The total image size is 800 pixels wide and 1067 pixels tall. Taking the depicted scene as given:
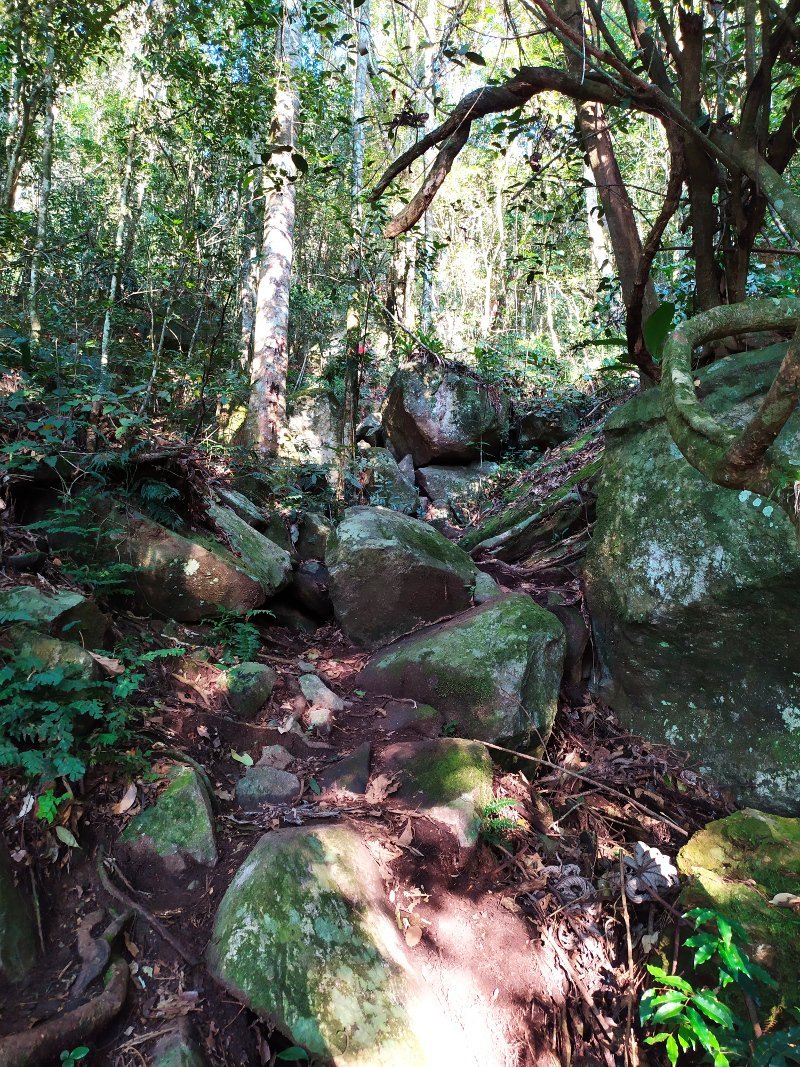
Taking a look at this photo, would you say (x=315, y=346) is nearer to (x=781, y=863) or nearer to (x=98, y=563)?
(x=98, y=563)

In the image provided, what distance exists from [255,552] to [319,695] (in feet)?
5.55

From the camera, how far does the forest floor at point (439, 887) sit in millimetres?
2150

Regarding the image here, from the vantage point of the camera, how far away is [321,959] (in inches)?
89.8

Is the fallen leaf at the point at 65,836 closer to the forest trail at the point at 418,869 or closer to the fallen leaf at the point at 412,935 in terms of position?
the forest trail at the point at 418,869

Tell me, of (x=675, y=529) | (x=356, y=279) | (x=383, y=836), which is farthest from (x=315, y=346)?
(x=383, y=836)

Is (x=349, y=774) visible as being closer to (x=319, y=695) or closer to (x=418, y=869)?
(x=418, y=869)

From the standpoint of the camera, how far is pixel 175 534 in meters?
4.48

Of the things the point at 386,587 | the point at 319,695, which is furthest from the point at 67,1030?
the point at 386,587

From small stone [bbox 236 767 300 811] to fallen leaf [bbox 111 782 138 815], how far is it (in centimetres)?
56

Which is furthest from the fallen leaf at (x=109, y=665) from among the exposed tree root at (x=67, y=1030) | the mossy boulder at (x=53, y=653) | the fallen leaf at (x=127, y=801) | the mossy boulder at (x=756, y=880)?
the mossy boulder at (x=756, y=880)

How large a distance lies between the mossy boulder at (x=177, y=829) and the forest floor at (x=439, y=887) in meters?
0.06

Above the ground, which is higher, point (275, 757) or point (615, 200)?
point (615, 200)

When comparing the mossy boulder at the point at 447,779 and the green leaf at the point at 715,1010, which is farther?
the mossy boulder at the point at 447,779

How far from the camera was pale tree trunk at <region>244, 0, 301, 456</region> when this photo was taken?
770cm
